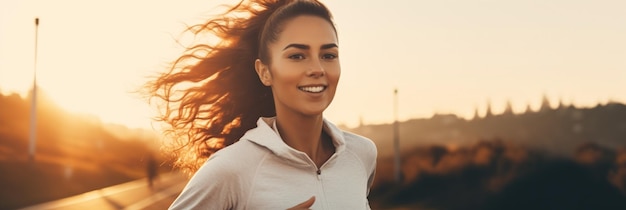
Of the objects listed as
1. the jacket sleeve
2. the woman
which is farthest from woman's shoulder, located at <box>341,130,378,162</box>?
the jacket sleeve

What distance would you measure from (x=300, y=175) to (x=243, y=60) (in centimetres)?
75

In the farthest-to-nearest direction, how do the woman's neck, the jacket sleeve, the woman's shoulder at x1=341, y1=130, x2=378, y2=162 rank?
1. the woman's shoulder at x1=341, y1=130, x2=378, y2=162
2. the woman's neck
3. the jacket sleeve

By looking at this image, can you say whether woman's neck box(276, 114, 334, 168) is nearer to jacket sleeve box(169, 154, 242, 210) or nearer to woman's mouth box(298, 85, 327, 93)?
woman's mouth box(298, 85, 327, 93)

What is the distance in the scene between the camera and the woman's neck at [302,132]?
3.85 m

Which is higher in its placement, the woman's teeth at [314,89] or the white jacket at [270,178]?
the woman's teeth at [314,89]

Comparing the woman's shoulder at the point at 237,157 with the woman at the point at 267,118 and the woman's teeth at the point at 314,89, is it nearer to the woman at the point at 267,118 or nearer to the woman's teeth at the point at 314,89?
the woman at the point at 267,118

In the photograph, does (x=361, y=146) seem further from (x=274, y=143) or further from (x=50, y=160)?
(x=50, y=160)

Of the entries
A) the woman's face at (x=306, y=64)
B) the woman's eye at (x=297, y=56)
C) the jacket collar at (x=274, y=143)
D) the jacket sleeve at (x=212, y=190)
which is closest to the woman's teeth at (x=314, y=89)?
the woman's face at (x=306, y=64)

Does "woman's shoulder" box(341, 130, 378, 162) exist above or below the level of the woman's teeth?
below

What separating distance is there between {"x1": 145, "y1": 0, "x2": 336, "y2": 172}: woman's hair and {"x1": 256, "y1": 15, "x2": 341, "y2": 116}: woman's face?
233 millimetres

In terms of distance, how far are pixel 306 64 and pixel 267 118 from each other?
1.43 ft

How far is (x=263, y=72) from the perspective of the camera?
3.95 m

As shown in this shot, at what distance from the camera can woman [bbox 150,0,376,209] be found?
11.8 feet

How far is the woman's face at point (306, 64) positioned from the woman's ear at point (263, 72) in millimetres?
98
